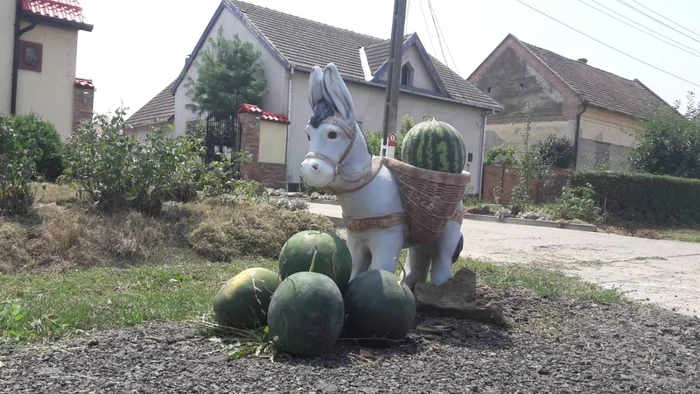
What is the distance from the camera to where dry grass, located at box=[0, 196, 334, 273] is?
Result: 6555mm

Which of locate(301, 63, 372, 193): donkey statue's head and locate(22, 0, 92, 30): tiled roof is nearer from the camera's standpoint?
locate(301, 63, 372, 193): donkey statue's head

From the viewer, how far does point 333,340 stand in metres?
3.34

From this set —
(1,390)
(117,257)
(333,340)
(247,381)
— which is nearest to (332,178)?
(333,340)

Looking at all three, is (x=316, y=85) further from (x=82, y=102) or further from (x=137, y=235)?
(x=82, y=102)

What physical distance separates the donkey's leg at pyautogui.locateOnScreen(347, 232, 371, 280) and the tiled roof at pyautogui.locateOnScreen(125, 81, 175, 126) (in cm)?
2465

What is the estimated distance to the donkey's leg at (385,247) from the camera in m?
4.20

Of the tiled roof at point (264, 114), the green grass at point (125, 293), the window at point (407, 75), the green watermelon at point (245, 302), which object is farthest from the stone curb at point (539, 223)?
the green watermelon at point (245, 302)

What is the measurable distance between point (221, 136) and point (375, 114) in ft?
19.7

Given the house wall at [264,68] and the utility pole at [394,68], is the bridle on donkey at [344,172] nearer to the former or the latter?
the utility pole at [394,68]

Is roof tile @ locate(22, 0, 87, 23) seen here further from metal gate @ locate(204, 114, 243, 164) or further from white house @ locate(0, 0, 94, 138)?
metal gate @ locate(204, 114, 243, 164)

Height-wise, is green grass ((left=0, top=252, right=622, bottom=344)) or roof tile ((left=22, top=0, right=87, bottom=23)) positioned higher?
roof tile ((left=22, top=0, right=87, bottom=23))

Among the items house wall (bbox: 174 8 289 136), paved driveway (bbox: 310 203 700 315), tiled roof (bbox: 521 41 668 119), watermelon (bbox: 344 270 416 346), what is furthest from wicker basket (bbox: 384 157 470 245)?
tiled roof (bbox: 521 41 668 119)

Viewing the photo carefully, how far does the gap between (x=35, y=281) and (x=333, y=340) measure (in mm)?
3481

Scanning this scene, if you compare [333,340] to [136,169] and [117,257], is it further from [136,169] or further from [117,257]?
[136,169]
